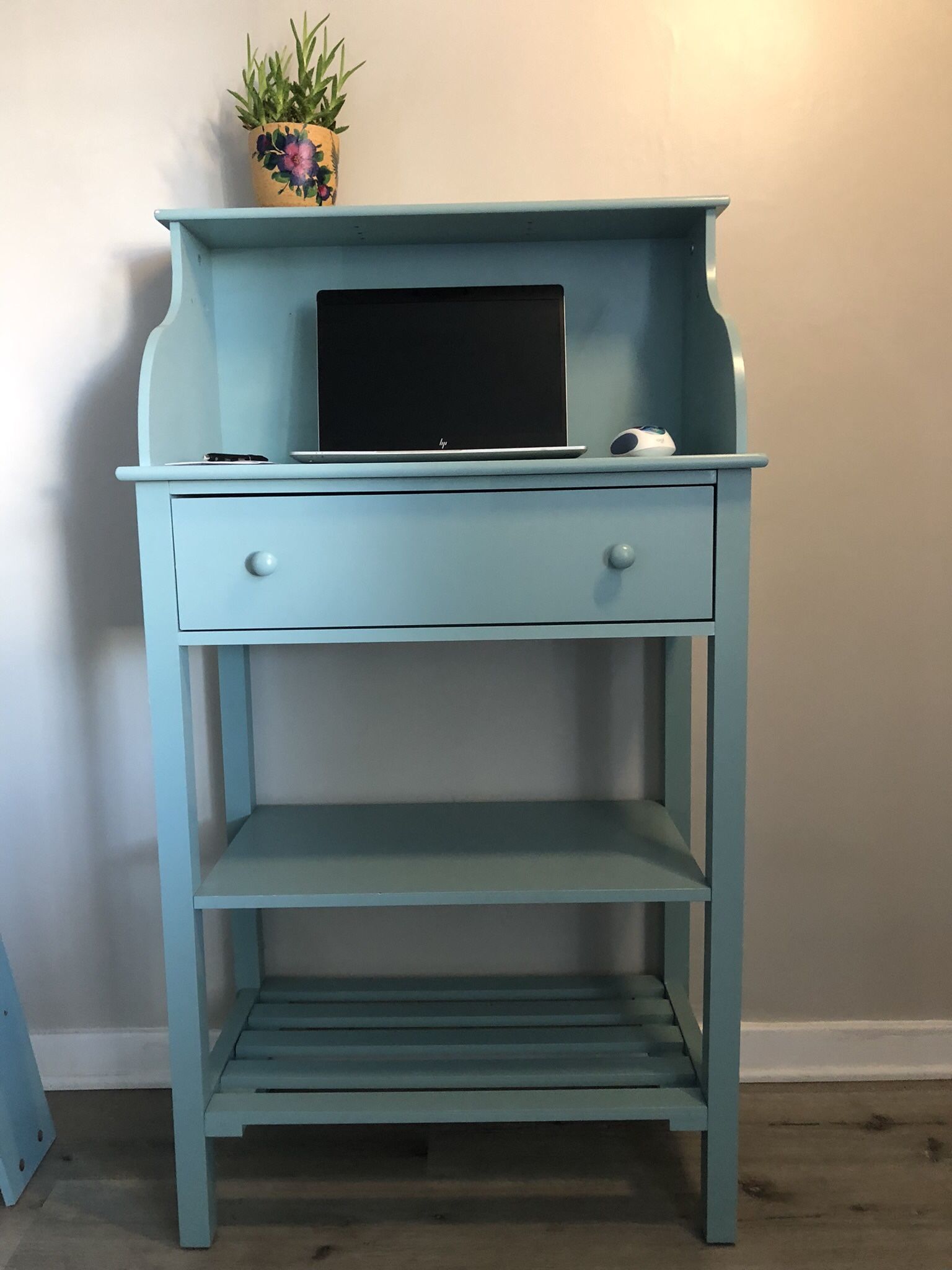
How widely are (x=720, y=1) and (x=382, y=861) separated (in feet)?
4.46

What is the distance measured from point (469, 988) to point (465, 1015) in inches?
3.2

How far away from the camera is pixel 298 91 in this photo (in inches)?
51.8

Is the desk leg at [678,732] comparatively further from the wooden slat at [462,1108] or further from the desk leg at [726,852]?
the wooden slat at [462,1108]

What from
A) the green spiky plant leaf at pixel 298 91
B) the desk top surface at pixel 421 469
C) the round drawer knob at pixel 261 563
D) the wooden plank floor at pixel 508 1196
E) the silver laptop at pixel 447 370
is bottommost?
the wooden plank floor at pixel 508 1196

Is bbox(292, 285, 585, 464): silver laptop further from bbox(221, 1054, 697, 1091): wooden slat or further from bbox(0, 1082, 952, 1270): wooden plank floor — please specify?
bbox(0, 1082, 952, 1270): wooden plank floor

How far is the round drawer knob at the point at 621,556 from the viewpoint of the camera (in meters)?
1.11

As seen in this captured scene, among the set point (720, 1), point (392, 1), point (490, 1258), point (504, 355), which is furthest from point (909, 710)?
point (392, 1)

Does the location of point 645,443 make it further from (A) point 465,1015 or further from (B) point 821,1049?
(B) point 821,1049

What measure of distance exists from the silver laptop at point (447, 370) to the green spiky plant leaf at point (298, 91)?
9.7 inches

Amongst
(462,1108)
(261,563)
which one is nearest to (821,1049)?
(462,1108)

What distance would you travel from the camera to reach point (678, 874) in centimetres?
122

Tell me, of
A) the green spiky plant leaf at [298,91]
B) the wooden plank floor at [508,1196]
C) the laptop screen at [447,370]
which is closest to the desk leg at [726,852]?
the wooden plank floor at [508,1196]

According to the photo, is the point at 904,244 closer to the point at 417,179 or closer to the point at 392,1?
the point at 417,179

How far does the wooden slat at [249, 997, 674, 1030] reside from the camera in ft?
4.78
